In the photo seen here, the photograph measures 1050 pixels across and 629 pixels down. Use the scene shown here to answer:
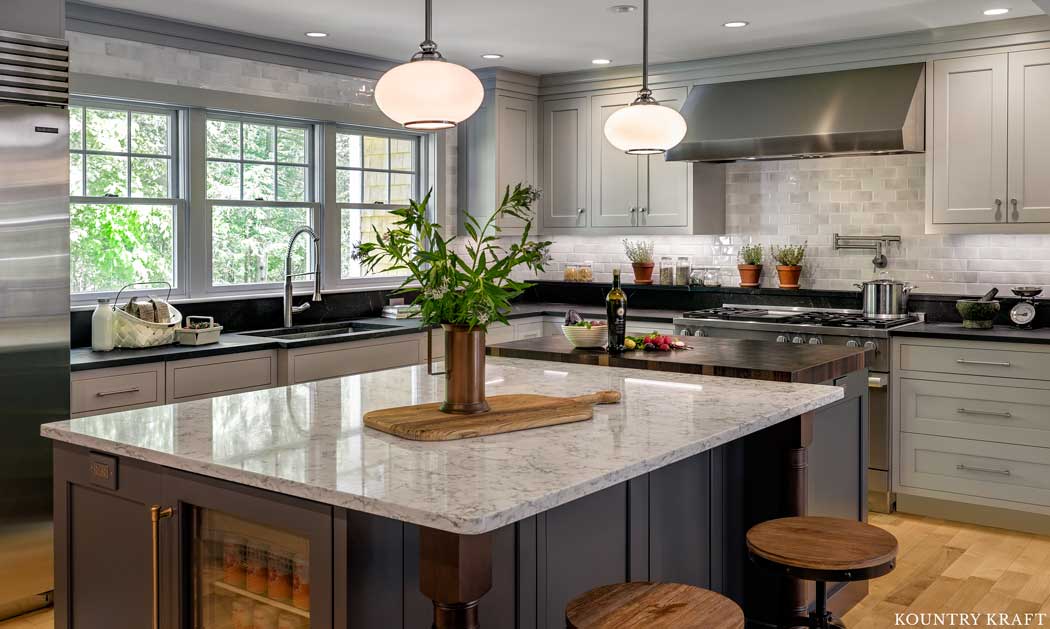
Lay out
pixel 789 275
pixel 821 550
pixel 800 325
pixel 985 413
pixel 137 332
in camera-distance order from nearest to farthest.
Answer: pixel 821 550
pixel 137 332
pixel 985 413
pixel 800 325
pixel 789 275

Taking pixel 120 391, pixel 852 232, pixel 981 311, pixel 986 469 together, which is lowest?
pixel 986 469

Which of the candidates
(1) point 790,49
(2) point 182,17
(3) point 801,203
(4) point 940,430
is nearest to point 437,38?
(2) point 182,17

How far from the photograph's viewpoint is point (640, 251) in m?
7.04

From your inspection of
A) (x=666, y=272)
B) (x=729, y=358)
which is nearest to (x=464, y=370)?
(x=729, y=358)

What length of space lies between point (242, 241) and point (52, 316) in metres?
1.87

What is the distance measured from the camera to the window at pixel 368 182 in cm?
636

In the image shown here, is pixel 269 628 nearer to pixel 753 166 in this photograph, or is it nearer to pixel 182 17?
pixel 182 17

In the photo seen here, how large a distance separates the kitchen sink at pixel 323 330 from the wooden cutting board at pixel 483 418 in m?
2.71

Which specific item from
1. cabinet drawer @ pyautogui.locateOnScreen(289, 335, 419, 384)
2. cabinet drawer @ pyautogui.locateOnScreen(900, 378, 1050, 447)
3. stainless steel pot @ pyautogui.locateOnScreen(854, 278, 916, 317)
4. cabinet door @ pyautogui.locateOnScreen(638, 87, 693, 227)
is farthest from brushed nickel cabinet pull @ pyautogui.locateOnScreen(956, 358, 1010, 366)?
cabinet drawer @ pyautogui.locateOnScreen(289, 335, 419, 384)

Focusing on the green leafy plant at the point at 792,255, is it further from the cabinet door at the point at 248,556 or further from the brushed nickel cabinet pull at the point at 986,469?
the cabinet door at the point at 248,556

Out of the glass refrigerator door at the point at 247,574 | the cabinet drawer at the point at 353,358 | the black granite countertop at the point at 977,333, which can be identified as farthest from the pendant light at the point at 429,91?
the black granite countertop at the point at 977,333

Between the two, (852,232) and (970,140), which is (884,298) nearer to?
(852,232)

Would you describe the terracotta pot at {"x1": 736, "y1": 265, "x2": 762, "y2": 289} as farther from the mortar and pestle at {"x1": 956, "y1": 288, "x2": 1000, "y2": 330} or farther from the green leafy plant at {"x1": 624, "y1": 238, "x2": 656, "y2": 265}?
the mortar and pestle at {"x1": 956, "y1": 288, "x2": 1000, "y2": 330}

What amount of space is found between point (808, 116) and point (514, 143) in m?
2.08
